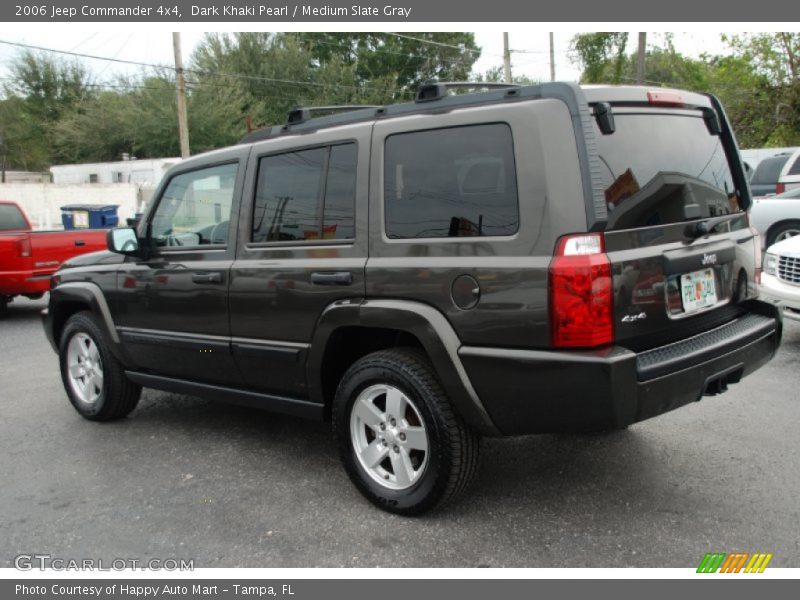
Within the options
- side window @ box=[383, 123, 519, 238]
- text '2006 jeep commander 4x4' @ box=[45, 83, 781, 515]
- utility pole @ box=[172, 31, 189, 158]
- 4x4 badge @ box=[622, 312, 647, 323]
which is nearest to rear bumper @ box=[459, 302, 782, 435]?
text '2006 jeep commander 4x4' @ box=[45, 83, 781, 515]

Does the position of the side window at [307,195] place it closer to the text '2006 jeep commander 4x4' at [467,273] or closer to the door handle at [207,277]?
the text '2006 jeep commander 4x4' at [467,273]

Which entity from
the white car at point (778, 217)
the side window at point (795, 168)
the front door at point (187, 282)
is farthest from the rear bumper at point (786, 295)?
the side window at point (795, 168)

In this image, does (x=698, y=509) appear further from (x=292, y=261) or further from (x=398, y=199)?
(x=292, y=261)

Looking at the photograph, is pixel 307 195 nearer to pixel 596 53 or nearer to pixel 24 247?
pixel 24 247

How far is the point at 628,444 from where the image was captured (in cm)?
415

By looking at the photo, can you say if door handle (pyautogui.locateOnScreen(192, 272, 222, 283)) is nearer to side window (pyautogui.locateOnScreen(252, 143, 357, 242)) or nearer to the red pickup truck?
side window (pyautogui.locateOnScreen(252, 143, 357, 242))

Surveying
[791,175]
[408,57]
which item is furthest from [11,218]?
[408,57]

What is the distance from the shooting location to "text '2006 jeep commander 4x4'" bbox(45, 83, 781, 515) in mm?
2824

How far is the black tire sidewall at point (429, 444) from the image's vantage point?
315 centimetres

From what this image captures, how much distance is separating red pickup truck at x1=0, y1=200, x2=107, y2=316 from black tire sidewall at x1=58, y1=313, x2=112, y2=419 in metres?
4.78

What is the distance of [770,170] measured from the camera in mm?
14195

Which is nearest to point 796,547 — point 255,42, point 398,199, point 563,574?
point 563,574

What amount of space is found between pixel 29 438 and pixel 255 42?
1637 inches

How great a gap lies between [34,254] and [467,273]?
823 cm
